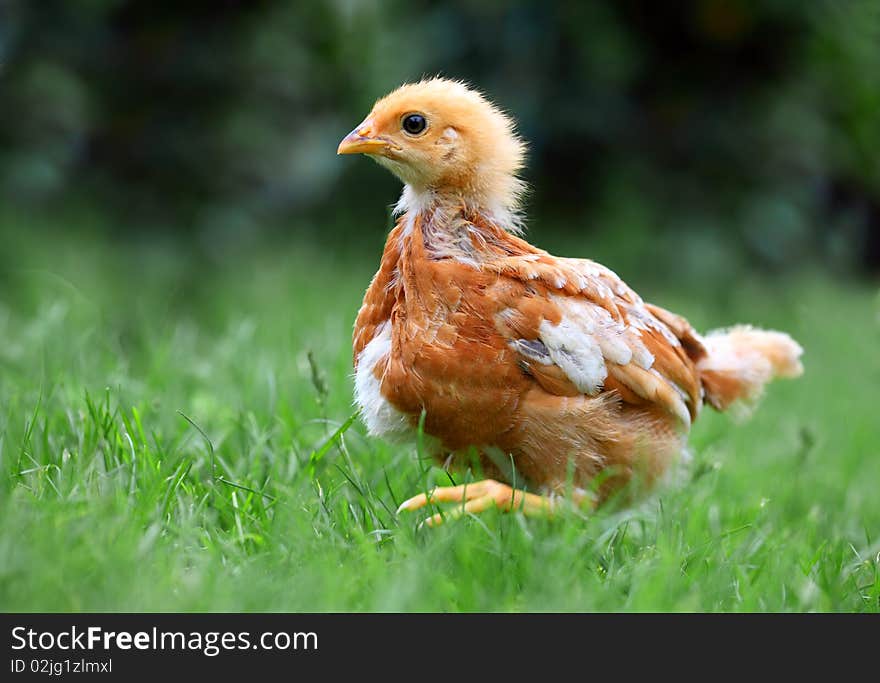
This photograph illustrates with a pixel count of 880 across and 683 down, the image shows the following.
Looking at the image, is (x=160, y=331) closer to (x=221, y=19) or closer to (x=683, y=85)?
(x=221, y=19)

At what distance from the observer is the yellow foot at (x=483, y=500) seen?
8.43 ft

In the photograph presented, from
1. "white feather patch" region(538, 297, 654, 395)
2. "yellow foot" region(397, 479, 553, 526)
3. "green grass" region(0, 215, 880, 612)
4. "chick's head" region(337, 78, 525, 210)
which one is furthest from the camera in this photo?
"chick's head" region(337, 78, 525, 210)

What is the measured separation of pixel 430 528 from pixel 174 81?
14.2 feet

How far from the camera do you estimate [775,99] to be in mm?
7000

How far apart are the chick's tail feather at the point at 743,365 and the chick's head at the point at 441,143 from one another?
40.1 inches

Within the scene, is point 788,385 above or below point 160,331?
above

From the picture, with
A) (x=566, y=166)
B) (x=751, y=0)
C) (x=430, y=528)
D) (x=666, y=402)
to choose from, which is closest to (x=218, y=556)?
(x=430, y=528)

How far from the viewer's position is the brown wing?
2.66 m

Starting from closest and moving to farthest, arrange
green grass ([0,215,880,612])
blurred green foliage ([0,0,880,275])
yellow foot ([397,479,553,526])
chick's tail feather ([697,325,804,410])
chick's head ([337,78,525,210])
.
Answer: green grass ([0,215,880,612]) < yellow foot ([397,479,553,526]) < chick's head ([337,78,525,210]) < chick's tail feather ([697,325,804,410]) < blurred green foliage ([0,0,880,275])

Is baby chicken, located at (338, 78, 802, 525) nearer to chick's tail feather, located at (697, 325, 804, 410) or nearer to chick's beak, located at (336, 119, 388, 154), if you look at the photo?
chick's beak, located at (336, 119, 388, 154)

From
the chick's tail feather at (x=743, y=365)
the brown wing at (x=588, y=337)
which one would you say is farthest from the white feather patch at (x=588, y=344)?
the chick's tail feather at (x=743, y=365)

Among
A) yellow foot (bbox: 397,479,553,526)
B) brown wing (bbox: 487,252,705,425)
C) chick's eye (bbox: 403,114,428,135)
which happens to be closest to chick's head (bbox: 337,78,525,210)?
chick's eye (bbox: 403,114,428,135)

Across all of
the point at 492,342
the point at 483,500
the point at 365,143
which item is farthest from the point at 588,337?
the point at 365,143
